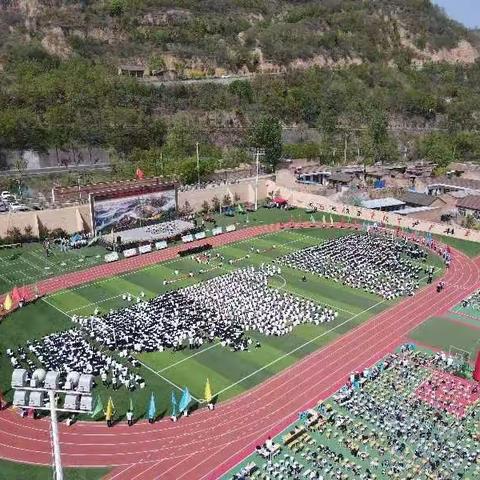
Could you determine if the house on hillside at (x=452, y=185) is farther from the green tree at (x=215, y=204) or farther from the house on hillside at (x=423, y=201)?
the green tree at (x=215, y=204)

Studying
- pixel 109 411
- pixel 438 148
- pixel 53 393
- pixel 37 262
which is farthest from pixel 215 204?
pixel 53 393

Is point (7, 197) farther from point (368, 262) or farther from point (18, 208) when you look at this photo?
point (368, 262)

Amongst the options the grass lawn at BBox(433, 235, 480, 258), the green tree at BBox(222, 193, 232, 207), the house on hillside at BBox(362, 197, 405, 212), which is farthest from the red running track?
the green tree at BBox(222, 193, 232, 207)

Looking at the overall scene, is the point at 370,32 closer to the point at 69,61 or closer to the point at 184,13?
the point at 184,13

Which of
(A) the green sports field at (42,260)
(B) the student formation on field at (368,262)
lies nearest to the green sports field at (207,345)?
(B) the student formation on field at (368,262)

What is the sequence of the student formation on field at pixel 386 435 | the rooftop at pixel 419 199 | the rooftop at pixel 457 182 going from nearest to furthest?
the student formation on field at pixel 386 435, the rooftop at pixel 419 199, the rooftop at pixel 457 182

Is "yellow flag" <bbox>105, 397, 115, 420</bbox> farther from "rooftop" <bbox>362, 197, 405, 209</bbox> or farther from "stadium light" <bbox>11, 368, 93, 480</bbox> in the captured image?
"rooftop" <bbox>362, 197, 405, 209</bbox>
